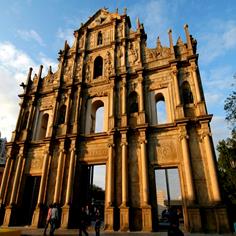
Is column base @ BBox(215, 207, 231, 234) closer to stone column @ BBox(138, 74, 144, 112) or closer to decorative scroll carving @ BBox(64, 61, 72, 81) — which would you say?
stone column @ BBox(138, 74, 144, 112)

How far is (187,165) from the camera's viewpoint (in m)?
10.7

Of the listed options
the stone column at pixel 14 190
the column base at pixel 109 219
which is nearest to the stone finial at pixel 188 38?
the column base at pixel 109 219

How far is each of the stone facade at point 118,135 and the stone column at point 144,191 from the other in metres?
0.05

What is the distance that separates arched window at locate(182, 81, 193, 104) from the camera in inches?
514

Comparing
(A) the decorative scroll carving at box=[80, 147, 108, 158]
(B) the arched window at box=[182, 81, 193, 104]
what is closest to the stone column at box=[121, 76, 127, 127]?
(A) the decorative scroll carving at box=[80, 147, 108, 158]

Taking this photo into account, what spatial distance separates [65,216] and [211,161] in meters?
8.66

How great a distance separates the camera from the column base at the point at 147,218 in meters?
10.0

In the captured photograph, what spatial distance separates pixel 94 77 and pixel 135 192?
9.94 meters

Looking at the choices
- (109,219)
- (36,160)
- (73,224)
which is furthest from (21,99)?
(109,219)

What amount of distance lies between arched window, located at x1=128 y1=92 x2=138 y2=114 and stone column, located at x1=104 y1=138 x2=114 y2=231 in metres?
2.91

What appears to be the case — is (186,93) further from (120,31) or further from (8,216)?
(8,216)

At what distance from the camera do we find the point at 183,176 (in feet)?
35.6

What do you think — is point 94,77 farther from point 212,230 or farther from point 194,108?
point 212,230

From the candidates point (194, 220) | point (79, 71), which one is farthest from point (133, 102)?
point (194, 220)
